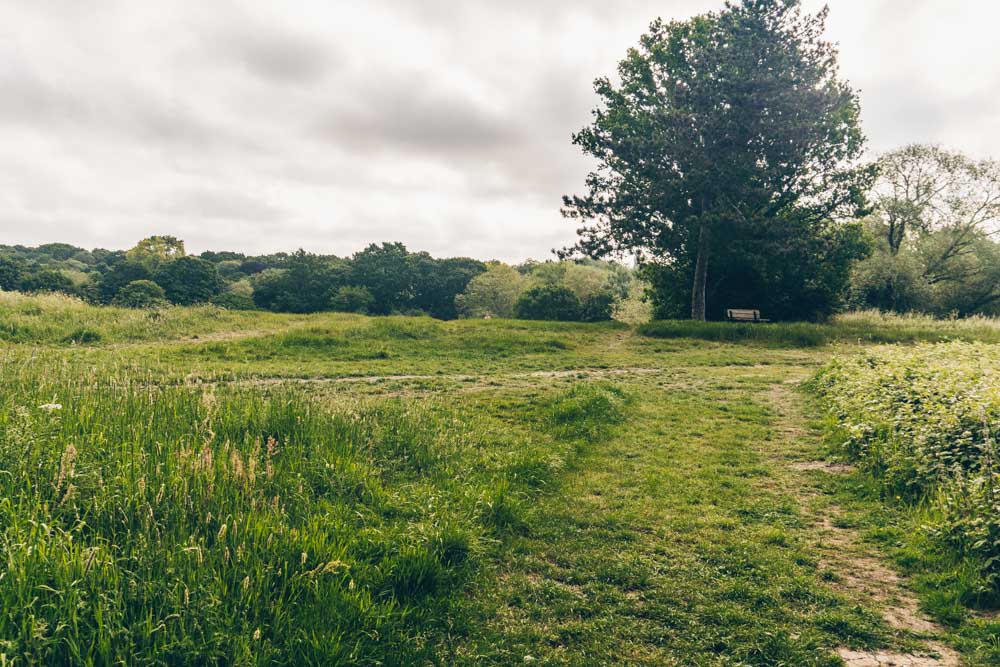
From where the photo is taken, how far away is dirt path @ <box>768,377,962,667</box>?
11.5 feet

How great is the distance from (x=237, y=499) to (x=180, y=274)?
202 feet

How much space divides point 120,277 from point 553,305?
150 ft

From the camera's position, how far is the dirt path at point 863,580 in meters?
3.50

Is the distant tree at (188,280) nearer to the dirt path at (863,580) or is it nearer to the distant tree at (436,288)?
the distant tree at (436,288)

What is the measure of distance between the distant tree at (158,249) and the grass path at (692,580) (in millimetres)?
77032

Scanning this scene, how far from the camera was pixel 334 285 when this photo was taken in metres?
65.1

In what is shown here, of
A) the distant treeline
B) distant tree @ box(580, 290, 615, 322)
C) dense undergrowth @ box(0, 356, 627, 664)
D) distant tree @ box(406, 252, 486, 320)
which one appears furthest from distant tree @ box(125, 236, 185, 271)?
dense undergrowth @ box(0, 356, 627, 664)

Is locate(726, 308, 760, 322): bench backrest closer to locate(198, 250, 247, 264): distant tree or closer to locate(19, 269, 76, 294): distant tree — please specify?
locate(19, 269, 76, 294): distant tree

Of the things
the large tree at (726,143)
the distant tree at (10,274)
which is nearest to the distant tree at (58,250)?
the distant tree at (10,274)

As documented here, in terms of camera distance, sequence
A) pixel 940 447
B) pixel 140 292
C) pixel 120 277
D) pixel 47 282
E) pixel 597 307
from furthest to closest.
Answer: pixel 120 277
pixel 597 307
pixel 47 282
pixel 140 292
pixel 940 447

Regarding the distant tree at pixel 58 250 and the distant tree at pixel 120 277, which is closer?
the distant tree at pixel 120 277

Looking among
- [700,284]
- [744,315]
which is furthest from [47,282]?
[744,315]

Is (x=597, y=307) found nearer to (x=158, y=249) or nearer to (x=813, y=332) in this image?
(x=813, y=332)

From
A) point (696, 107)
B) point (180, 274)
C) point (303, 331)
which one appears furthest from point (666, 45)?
point (180, 274)
